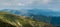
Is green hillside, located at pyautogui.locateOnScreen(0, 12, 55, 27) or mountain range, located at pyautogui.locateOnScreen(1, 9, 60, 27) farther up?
mountain range, located at pyautogui.locateOnScreen(1, 9, 60, 27)

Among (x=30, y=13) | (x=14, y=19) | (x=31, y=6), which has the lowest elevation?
(x=14, y=19)

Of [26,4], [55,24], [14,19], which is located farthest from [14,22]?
[26,4]

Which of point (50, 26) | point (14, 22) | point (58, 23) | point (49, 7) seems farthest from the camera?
point (49, 7)

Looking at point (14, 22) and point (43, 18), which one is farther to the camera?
point (43, 18)

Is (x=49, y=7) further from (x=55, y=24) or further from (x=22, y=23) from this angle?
(x=22, y=23)

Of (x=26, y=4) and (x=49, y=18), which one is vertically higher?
(x=26, y=4)

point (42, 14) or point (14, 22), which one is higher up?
point (42, 14)

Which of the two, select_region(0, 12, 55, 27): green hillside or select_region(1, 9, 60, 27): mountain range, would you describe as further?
select_region(1, 9, 60, 27): mountain range

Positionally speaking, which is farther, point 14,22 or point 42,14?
point 42,14

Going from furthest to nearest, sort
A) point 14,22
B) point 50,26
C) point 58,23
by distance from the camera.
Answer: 1. point 58,23
2. point 50,26
3. point 14,22

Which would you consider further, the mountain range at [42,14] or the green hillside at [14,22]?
the mountain range at [42,14]

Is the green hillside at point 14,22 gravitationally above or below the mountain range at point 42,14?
below
